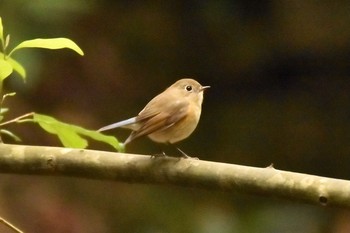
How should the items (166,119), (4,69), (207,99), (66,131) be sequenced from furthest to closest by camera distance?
(207,99)
(166,119)
(66,131)
(4,69)

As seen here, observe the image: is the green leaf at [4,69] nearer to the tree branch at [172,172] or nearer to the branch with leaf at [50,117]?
the branch with leaf at [50,117]

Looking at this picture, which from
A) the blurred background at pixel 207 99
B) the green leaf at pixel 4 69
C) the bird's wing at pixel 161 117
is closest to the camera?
the green leaf at pixel 4 69

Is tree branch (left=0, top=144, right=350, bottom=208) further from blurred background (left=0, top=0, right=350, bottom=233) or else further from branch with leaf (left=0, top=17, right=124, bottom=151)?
blurred background (left=0, top=0, right=350, bottom=233)

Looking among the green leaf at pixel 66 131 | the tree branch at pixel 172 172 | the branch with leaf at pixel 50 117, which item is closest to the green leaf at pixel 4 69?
the branch with leaf at pixel 50 117

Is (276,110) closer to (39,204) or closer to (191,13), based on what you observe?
(191,13)

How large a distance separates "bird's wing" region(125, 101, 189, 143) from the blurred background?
2.15 meters

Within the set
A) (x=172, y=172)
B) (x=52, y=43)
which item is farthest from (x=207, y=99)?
(x=52, y=43)

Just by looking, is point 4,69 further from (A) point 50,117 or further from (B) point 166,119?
(B) point 166,119

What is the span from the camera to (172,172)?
1.88m

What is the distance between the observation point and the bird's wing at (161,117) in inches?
87.0

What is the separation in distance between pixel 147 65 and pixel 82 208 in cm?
94

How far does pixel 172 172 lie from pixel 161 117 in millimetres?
389

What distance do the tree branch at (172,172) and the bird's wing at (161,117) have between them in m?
0.27

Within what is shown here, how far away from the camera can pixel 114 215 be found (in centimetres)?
476
